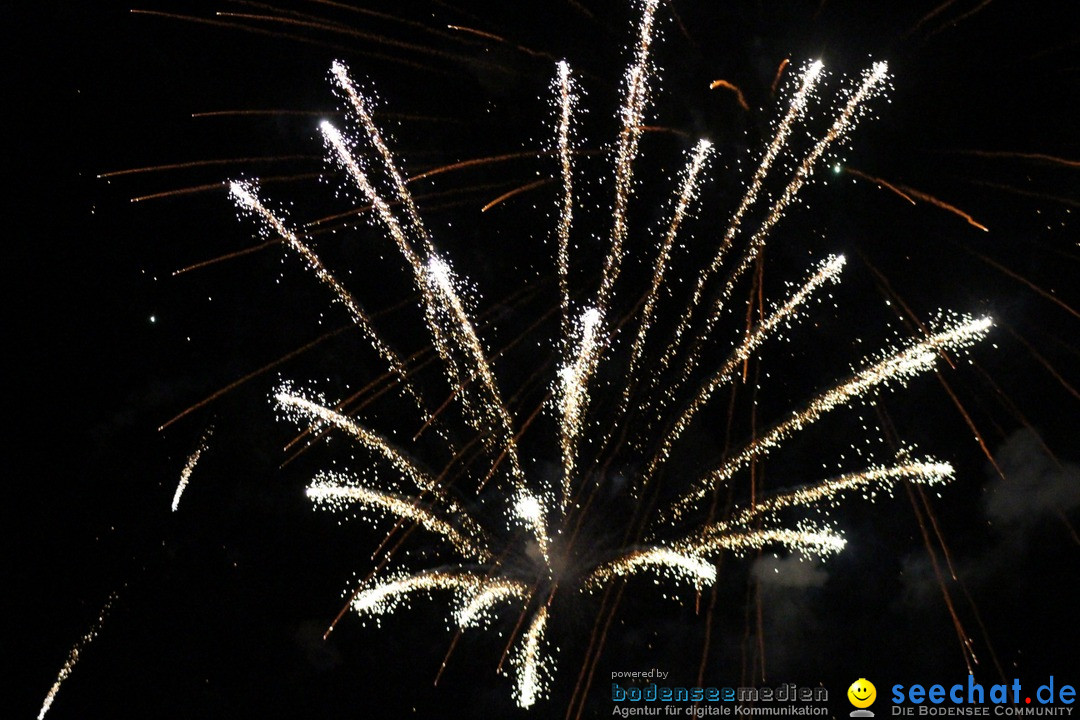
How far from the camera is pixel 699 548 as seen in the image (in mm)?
12234

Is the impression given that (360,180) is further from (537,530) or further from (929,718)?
(929,718)

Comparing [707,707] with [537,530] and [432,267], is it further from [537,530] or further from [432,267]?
[432,267]

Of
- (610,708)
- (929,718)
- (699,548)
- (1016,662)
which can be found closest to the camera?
(699,548)

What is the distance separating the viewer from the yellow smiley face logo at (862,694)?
46.1ft

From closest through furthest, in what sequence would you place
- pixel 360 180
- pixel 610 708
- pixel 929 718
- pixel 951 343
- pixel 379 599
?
pixel 951 343, pixel 360 180, pixel 379 599, pixel 929 718, pixel 610 708

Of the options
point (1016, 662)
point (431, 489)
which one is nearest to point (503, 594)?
point (431, 489)

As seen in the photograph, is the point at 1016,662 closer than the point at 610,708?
No

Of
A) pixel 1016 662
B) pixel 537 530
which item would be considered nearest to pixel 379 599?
pixel 537 530

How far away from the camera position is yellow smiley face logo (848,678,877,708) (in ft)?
46.1

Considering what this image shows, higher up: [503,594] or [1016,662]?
[1016,662]

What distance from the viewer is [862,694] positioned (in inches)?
561

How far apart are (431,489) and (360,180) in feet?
17.0

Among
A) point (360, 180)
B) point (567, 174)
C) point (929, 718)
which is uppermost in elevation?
point (567, 174)

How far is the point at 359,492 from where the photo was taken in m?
12.9
